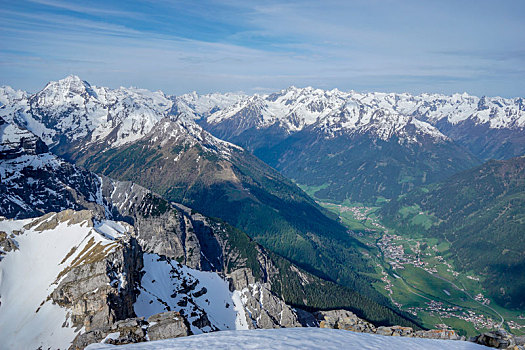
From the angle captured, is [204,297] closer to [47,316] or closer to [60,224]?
[47,316]

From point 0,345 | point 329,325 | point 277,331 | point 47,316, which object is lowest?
point 0,345

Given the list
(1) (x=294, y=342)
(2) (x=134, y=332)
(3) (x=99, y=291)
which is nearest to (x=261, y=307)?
(3) (x=99, y=291)

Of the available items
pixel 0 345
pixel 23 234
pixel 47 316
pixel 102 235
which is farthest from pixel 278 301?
pixel 23 234

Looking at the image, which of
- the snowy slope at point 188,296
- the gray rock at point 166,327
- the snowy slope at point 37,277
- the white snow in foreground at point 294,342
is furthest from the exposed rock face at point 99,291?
the white snow in foreground at point 294,342

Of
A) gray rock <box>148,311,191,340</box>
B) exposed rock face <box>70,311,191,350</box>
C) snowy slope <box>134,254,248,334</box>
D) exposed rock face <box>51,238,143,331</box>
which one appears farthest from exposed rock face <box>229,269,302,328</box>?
exposed rock face <box>70,311,191,350</box>

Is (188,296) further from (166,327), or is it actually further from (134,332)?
(134,332)

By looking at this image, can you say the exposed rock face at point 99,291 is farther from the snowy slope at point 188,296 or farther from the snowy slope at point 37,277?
the snowy slope at point 188,296

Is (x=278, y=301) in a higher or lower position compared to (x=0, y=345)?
lower
